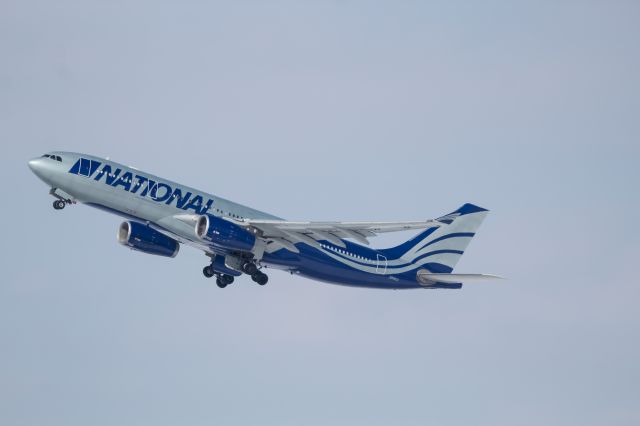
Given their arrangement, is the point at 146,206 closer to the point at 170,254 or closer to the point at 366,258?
the point at 170,254

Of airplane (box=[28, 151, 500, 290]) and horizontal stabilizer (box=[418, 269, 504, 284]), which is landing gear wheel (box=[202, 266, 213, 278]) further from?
horizontal stabilizer (box=[418, 269, 504, 284])

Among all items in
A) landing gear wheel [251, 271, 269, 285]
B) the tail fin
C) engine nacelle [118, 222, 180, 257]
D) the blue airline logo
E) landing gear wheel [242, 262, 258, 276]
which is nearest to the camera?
the blue airline logo

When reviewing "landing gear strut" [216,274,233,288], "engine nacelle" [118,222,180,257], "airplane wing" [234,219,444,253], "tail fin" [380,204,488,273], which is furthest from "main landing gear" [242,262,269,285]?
"tail fin" [380,204,488,273]

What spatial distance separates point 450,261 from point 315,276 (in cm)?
997

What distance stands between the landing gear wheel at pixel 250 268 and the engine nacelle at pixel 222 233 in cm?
248

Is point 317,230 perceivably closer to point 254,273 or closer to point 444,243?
point 254,273

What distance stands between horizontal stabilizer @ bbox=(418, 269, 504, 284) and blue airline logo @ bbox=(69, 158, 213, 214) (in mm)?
14108

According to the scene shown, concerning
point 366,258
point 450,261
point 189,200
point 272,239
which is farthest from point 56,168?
point 450,261

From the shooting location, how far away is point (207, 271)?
66.8 metres

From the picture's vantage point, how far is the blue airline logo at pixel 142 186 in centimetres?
6016

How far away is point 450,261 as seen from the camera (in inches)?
2763

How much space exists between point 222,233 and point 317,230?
5038 millimetres

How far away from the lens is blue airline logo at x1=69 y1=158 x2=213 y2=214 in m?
60.2

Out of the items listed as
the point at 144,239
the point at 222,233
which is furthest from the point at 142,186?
the point at 222,233
